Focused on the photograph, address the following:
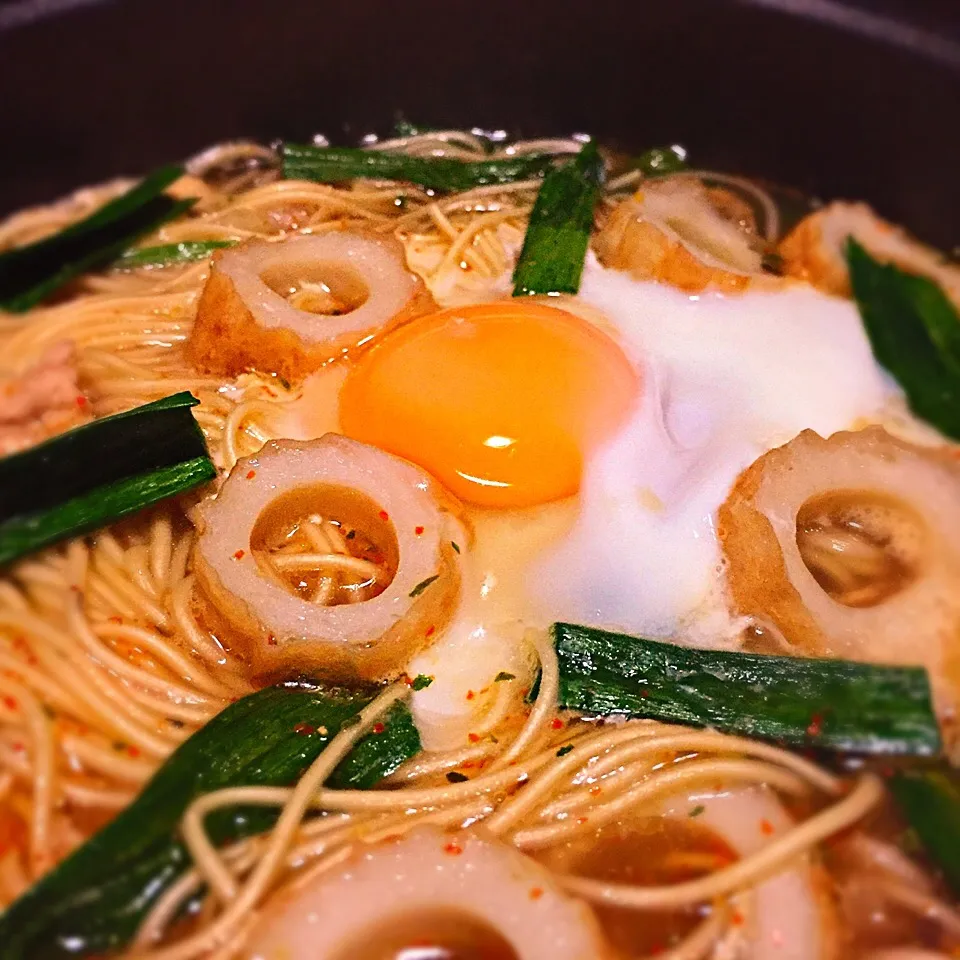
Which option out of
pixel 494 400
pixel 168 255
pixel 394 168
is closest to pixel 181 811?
pixel 494 400

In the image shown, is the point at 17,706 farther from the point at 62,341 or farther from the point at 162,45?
the point at 162,45

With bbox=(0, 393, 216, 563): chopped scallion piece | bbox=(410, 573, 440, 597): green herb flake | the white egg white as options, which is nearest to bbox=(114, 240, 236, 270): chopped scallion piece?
the white egg white

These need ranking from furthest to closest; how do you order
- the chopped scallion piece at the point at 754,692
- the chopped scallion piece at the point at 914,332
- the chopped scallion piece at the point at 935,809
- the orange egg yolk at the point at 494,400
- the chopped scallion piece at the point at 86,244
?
the chopped scallion piece at the point at 86,244, the chopped scallion piece at the point at 914,332, the orange egg yolk at the point at 494,400, the chopped scallion piece at the point at 754,692, the chopped scallion piece at the point at 935,809

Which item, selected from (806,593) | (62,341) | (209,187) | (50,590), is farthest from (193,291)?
(806,593)

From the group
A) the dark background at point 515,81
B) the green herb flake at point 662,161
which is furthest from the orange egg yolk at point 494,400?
the dark background at point 515,81

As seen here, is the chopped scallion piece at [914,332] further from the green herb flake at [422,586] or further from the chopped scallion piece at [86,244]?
the chopped scallion piece at [86,244]

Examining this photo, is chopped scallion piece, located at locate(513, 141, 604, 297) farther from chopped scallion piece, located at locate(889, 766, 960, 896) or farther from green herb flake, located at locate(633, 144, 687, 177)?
chopped scallion piece, located at locate(889, 766, 960, 896)
